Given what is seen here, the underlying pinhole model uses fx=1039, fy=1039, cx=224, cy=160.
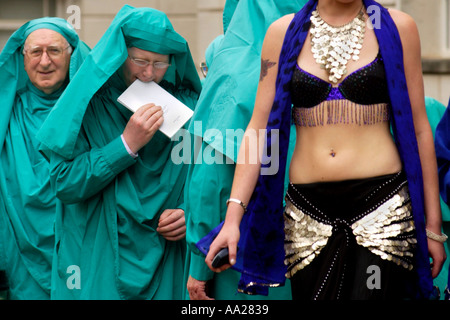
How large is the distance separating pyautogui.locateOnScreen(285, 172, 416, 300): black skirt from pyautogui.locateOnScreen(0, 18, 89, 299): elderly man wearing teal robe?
107 inches

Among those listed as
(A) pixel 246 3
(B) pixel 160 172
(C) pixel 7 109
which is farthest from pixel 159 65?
(C) pixel 7 109

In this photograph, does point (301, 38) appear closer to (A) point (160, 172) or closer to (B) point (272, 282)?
(B) point (272, 282)

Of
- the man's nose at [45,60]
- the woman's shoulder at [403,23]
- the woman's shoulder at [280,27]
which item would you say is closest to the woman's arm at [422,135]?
the woman's shoulder at [403,23]

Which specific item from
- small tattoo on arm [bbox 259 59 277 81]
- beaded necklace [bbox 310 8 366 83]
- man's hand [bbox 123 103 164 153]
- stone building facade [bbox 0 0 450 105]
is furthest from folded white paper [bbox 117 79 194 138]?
stone building facade [bbox 0 0 450 105]

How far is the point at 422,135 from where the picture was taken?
3.63m

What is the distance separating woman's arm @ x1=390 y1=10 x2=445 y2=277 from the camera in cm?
361

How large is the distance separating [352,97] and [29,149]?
10.4 ft

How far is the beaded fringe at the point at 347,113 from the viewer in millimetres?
3543

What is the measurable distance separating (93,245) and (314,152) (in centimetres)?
197

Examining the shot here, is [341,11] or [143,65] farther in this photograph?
[143,65]

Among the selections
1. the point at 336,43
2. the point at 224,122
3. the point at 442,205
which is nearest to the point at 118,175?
the point at 224,122

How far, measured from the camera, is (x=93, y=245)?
5246 mm

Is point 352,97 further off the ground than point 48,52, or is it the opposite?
point 352,97

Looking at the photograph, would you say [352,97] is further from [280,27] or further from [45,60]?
[45,60]
